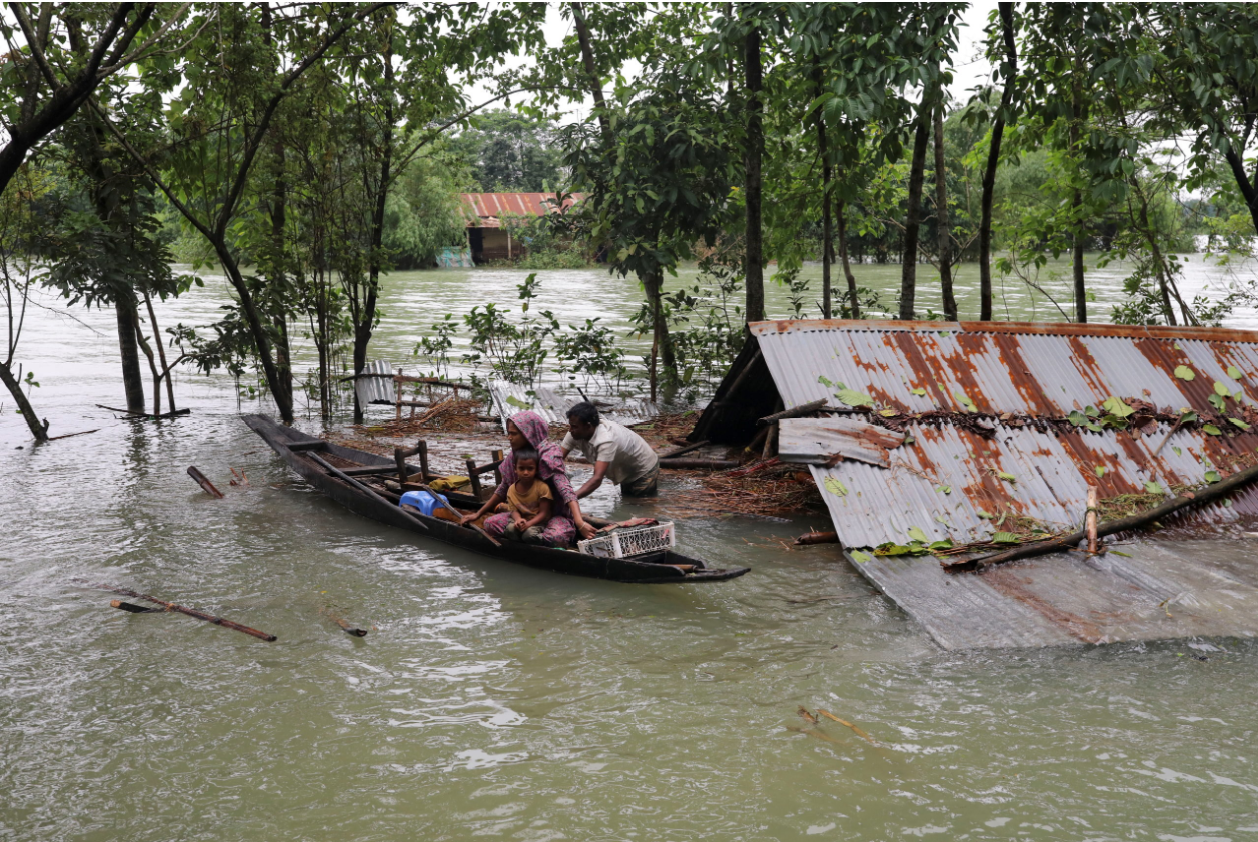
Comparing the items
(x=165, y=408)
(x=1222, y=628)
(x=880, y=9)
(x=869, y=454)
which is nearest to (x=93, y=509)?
(x=165, y=408)

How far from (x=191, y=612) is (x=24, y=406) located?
7602mm

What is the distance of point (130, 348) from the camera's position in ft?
42.2

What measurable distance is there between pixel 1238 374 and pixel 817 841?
6.41 metres

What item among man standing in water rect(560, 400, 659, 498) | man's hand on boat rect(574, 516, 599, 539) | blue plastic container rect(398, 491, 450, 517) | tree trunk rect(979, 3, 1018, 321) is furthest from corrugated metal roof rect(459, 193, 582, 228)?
man's hand on boat rect(574, 516, 599, 539)

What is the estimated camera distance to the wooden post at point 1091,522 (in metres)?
6.16

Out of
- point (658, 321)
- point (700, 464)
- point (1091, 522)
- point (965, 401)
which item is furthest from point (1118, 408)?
point (658, 321)

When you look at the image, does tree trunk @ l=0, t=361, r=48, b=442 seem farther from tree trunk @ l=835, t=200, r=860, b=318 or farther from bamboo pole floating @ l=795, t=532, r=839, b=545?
tree trunk @ l=835, t=200, r=860, b=318

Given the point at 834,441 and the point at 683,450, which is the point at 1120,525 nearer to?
the point at 834,441

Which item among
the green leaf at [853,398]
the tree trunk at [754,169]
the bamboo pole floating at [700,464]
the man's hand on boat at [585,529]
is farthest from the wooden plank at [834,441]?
the tree trunk at [754,169]

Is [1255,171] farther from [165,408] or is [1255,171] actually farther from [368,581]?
[165,408]

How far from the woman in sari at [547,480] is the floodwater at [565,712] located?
33 cm

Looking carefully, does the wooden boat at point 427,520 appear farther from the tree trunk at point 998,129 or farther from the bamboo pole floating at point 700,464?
the tree trunk at point 998,129

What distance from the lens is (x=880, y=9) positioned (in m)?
8.18

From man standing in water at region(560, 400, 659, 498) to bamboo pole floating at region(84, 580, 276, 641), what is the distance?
261 cm
